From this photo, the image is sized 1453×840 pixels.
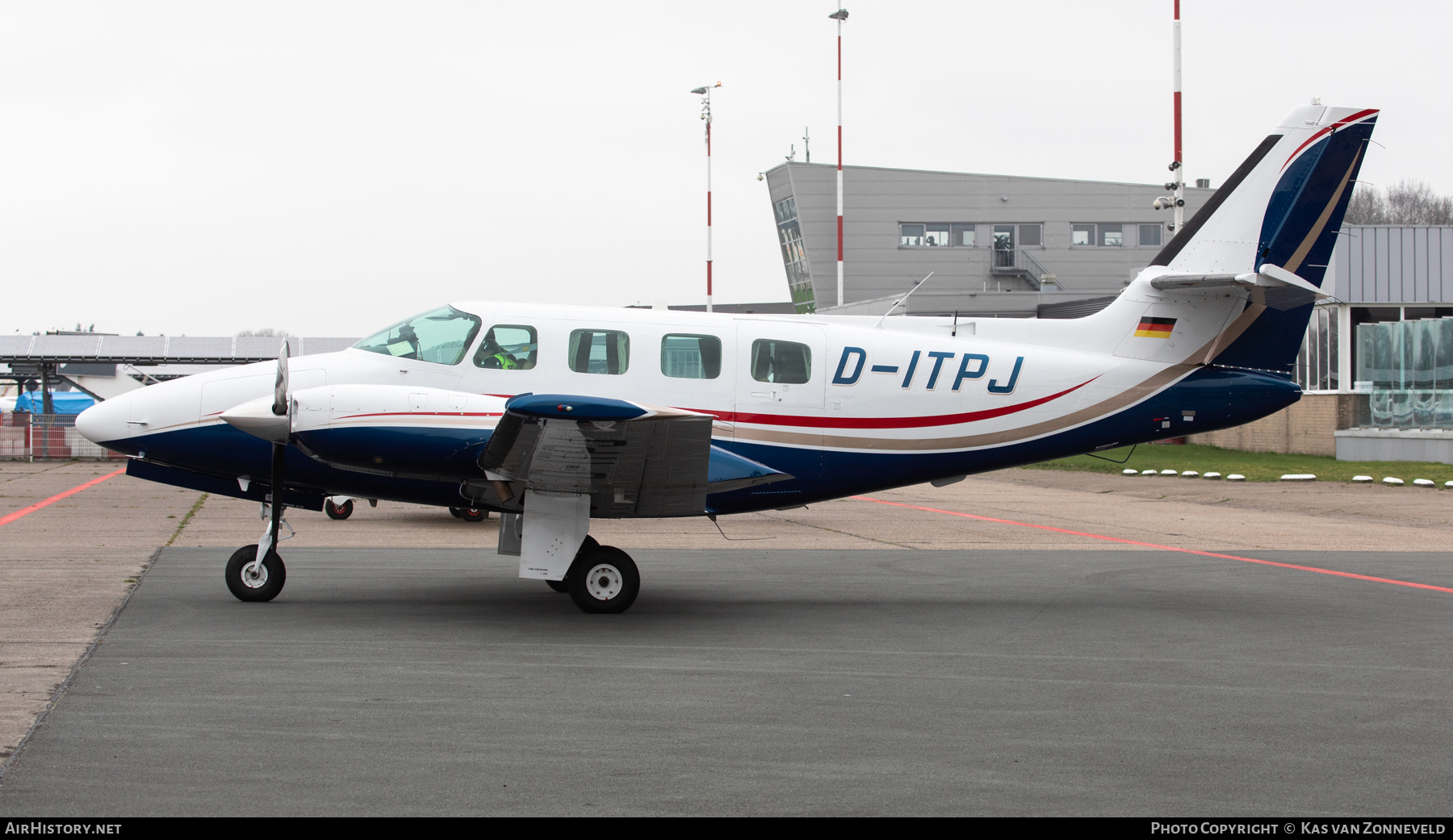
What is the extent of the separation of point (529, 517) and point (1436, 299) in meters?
32.6

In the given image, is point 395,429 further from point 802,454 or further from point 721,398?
point 802,454

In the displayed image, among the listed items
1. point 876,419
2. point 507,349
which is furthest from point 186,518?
point 876,419

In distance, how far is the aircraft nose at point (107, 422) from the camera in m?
9.76

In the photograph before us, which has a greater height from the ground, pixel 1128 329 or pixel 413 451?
pixel 1128 329

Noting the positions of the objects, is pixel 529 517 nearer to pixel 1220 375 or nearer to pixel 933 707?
pixel 933 707

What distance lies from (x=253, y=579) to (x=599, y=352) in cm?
362

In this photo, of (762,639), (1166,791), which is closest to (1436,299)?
(762,639)

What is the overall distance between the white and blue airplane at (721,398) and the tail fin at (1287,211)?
0.02 meters

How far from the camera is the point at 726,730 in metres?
6.14

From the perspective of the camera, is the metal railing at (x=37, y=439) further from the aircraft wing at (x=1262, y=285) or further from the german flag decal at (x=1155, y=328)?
the aircraft wing at (x=1262, y=285)

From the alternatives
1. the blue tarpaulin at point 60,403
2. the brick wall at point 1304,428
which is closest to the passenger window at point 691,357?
the brick wall at point 1304,428

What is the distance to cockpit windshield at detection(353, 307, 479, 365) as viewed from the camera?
10.3 m

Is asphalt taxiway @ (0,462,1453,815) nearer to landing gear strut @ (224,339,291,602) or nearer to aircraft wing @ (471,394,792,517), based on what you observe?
landing gear strut @ (224,339,291,602)

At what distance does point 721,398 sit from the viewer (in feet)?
34.8
